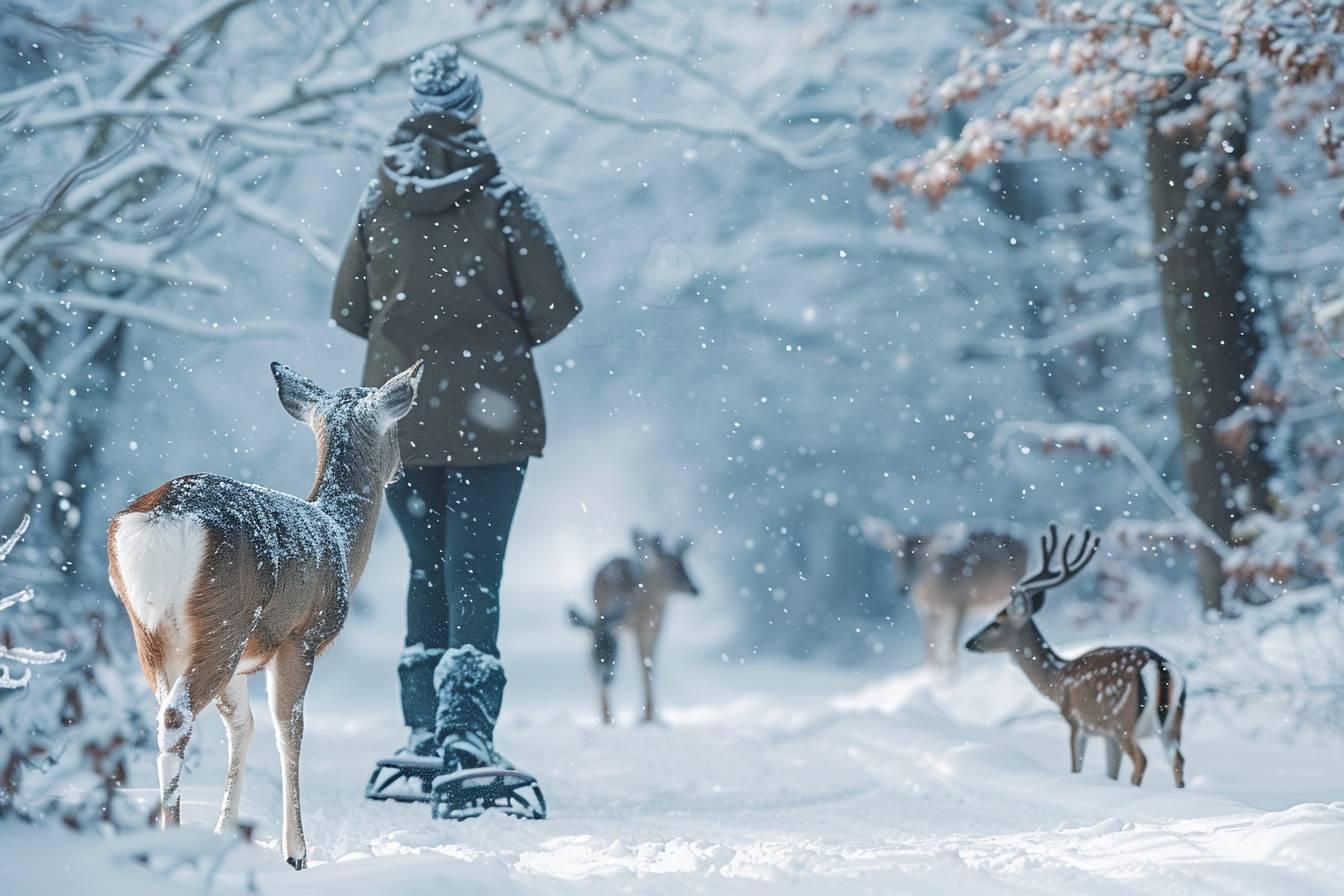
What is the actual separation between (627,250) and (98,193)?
804 cm

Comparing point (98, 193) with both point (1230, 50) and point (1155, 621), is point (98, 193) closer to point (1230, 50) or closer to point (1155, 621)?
point (1230, 50)

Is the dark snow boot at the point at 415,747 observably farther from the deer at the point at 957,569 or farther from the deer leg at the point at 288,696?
the deer at the point at 957,569

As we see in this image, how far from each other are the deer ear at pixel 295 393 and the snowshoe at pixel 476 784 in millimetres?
1222

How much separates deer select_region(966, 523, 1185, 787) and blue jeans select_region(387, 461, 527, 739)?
6.92 feet

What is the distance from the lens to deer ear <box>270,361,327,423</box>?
3541 mm

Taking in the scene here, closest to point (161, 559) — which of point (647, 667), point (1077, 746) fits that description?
point (1077, 746)

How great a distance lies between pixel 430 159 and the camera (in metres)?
4.51

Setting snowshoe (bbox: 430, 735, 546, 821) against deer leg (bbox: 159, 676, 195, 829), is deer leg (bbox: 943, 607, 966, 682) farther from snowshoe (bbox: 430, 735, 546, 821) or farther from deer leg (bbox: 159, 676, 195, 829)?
deer leg (bbox: 159, 676, 195, 829)

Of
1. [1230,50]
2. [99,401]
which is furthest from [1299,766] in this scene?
[99,401]

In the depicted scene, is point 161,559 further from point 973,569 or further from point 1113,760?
point 973,569

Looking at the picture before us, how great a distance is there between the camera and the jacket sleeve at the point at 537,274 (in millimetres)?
4453

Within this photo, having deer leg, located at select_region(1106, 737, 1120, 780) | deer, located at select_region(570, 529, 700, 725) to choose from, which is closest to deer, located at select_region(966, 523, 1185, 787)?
deer leg, located at select_region(1106, 737, 1120, 780)

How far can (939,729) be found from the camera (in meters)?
6.45

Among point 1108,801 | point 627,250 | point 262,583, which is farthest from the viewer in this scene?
point 627,250
